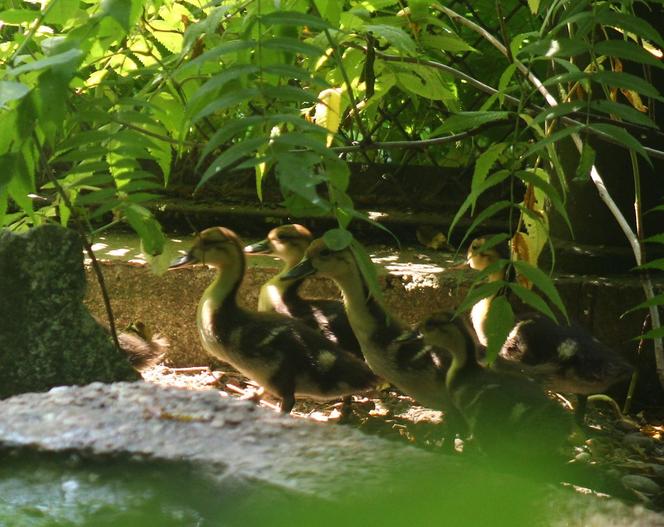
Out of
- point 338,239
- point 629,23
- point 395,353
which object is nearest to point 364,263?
point 338,239

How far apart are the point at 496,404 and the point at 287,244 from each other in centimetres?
142

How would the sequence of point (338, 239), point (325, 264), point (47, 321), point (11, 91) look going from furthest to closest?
1. point (325, 264)
2. point (47, 321)
3. point (338, 239)
4. point (11, 91)

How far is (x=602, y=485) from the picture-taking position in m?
3.36

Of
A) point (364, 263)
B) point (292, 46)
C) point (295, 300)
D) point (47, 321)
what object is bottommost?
point (295, 300)

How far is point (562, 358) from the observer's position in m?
3.75

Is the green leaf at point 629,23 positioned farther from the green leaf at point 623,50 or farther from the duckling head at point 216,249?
the duckling head at point 216,249

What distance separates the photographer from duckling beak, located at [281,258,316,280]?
13.6 ft

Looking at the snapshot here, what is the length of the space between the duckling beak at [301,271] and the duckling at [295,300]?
0.30 ft

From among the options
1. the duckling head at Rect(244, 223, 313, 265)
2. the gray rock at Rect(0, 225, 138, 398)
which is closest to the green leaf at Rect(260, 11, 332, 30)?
the gray rock at Rect(0, 225, 138, 398)

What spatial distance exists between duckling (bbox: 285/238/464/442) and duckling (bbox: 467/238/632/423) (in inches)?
8.6

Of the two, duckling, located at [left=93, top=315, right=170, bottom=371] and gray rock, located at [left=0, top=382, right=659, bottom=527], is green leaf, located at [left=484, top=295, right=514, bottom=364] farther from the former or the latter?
duckling, located at [left=93, top=315, right=170, bottom=371]

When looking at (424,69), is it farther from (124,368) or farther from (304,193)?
(304,193)

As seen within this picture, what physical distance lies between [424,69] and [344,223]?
81 centimetres

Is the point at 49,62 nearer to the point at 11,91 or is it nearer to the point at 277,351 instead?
the point at 11,91
